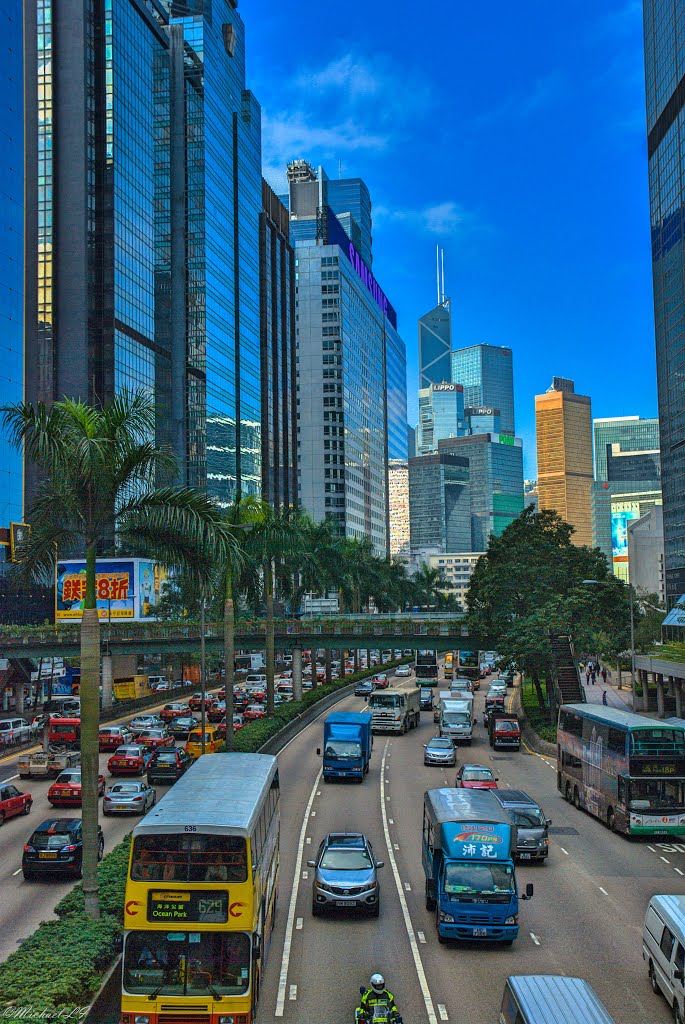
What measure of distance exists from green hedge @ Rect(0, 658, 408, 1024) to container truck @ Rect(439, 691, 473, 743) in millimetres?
38045

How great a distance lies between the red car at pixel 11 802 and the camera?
3566 centimetres

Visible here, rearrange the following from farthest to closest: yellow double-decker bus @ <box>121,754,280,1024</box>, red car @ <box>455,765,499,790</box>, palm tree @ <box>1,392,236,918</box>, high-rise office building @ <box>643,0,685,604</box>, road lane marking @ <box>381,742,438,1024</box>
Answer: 1. high-rise office building @ <box>643,0,685,604</box>
2. red car @ <box>455,765,499,790</box>
3. palm tree @ <box>1,392,236,918</box>
4. road lane marking @ <box>381,742,438,1024</box>
5. yellow double-decker bus @ <box>121,754,280,1024</box>

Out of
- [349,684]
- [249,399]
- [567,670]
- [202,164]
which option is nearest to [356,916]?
[567,670]

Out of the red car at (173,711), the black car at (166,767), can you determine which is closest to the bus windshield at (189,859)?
the black car at (166,767)

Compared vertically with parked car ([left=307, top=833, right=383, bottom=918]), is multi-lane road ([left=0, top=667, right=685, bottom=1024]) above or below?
below

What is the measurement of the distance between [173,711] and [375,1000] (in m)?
56.9

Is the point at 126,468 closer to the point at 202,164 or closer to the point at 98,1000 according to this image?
the point at 98,1000

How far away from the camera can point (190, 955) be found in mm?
14578

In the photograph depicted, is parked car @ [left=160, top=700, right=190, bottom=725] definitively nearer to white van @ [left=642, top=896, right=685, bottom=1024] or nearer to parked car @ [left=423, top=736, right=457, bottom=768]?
parked car @ [left=423, top=736, right=457, bottom=768]

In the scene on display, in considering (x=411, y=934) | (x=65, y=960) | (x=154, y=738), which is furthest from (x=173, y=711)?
(x=65, y=960)

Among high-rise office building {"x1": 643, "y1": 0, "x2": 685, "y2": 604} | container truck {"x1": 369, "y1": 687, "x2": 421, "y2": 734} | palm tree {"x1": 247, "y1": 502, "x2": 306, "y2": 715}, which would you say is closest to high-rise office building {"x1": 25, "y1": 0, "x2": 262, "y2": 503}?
palm tree {"x1": 247, "y1": 502, "x2": 306, "y2": 715}

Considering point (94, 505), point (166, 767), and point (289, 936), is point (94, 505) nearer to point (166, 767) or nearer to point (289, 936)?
point (289, 936)

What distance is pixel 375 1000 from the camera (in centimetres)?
1436

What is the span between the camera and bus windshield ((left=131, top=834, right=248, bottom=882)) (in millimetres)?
15031
